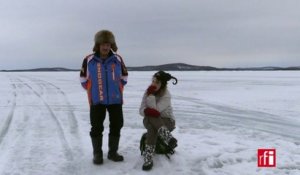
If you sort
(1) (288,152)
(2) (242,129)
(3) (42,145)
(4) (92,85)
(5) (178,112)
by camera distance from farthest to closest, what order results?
(5) (178,112) < (2) (242,129) < (3) (42,145) < (1) (288,152) < (4) (92,85)

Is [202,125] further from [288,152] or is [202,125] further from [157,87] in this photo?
[157,87]

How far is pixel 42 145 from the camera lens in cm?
605

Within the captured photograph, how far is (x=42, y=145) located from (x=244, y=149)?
3.27 metres

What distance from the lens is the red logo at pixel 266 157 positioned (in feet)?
16.3

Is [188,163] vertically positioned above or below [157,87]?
below

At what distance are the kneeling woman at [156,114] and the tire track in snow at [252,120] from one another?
9.95 ft

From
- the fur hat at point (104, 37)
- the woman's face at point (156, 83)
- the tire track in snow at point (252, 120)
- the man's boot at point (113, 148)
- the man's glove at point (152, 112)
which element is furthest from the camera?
the tire track in snow at point (252, 120)

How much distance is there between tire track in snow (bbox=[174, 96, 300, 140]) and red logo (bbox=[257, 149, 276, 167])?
5.06 feet

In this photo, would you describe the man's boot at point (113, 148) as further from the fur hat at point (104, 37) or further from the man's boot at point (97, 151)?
the fur hat at point (104, 37)

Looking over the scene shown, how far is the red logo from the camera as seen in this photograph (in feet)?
16.3

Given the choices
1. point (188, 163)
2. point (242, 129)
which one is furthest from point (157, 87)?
point (242, 129)

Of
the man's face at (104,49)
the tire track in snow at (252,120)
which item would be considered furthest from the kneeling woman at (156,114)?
the tire track in snow at (252,120)

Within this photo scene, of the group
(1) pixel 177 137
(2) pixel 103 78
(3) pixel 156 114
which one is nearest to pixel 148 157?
(3) pixel 156 114

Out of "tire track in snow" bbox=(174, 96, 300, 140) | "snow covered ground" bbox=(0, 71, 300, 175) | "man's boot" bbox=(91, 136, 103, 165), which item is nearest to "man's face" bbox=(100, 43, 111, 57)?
"man's boot" bbox=(91, 136, 103, 165)
